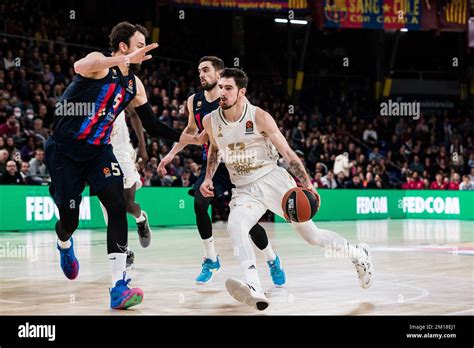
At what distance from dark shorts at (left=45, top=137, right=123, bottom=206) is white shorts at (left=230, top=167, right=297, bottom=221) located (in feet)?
3.93

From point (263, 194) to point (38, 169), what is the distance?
12.4 meters

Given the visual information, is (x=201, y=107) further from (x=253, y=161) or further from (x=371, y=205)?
(x=371, y=205)

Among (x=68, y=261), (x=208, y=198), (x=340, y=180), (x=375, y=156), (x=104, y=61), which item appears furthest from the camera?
(x=375, y=156)

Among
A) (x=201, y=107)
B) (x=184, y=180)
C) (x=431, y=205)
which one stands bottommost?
(x=431, y=205)

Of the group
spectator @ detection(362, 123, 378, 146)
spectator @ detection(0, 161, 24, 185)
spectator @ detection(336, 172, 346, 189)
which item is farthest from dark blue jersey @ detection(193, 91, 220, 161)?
spectator @ detection(362, 123, 378, 146)

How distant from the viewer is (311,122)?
33531mm

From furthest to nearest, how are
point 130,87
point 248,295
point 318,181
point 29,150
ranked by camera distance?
point 318,181 < point 29,150 < point 130,87 < point 248,295

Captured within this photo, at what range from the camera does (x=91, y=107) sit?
7852 millimetres

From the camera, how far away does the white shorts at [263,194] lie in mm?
8250

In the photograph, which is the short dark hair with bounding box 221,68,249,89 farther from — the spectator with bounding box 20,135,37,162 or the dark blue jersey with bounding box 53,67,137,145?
the spectator with bounding box 20,135,37,162

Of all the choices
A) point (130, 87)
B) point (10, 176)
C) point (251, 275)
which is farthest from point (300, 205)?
point (10, 176)

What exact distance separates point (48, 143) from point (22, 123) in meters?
12.8

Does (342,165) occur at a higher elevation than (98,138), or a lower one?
lower
